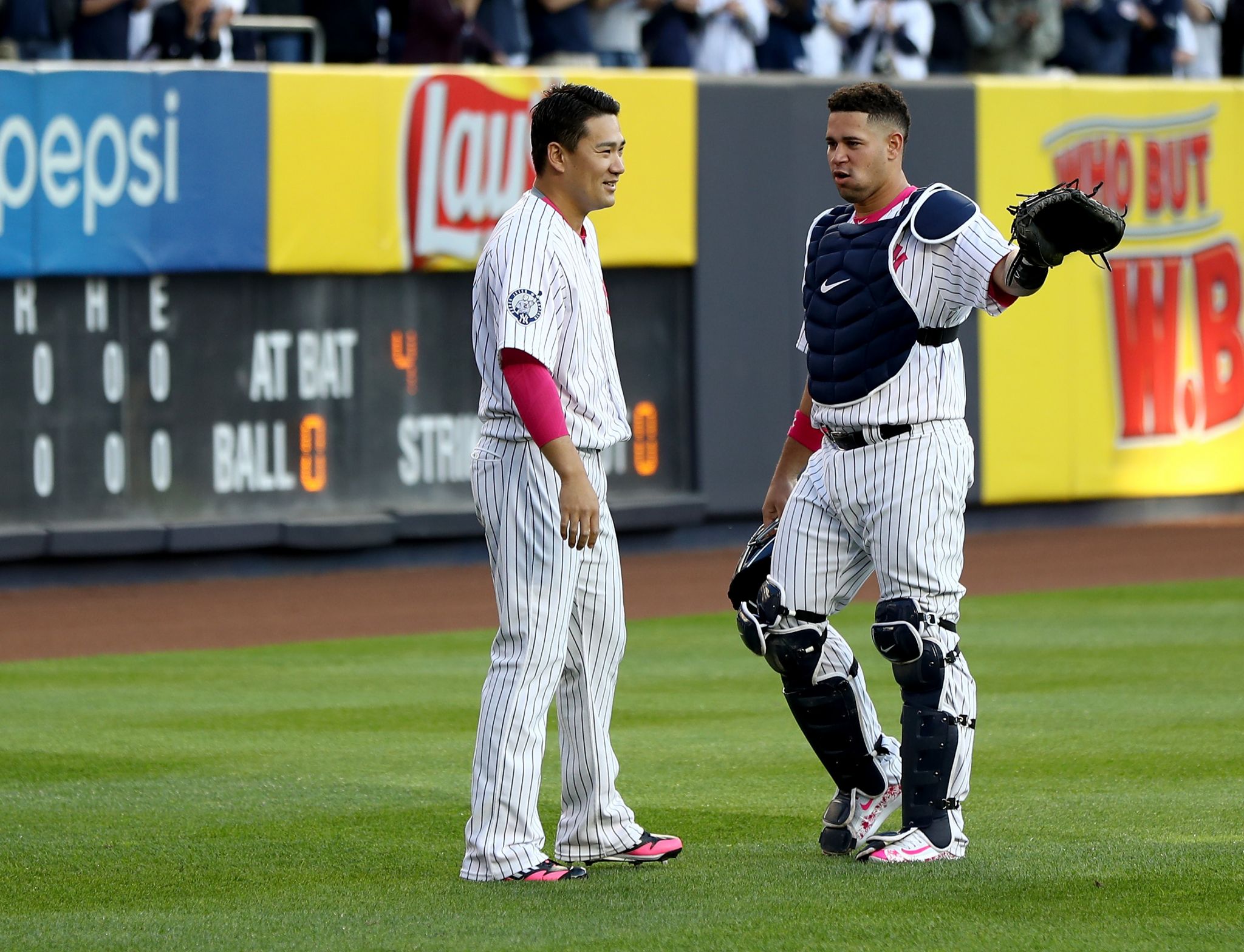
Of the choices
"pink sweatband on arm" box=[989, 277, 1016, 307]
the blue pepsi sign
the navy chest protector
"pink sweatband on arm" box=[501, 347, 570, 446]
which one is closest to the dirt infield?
the blue pepsi sign

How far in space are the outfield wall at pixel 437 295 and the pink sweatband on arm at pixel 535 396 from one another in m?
9.88

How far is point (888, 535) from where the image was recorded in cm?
580

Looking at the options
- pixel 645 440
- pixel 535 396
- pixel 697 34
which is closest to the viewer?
pixel 535 396

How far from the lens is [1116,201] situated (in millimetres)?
18484

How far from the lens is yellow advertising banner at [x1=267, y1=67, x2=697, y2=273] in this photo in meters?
15.4

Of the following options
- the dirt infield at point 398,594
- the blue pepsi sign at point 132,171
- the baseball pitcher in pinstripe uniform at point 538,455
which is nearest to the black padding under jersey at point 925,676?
the baseball pitcher in pinstripe uniform at point 538,455

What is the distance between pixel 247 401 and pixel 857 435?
32.6 ft

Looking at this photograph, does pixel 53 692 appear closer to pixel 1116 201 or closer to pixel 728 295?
pixel 728 295

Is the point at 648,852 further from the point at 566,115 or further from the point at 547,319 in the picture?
the point at 566,115

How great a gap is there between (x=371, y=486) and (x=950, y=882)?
10.8 metres

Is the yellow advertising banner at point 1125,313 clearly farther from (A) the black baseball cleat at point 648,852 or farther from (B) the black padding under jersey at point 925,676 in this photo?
(A) the black baseball cleat at point 648,852

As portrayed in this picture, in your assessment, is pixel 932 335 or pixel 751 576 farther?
pixel 751 576

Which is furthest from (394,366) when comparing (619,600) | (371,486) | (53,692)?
(619,600)

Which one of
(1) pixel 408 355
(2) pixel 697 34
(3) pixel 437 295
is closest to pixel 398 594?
(1) pixel 408 355
